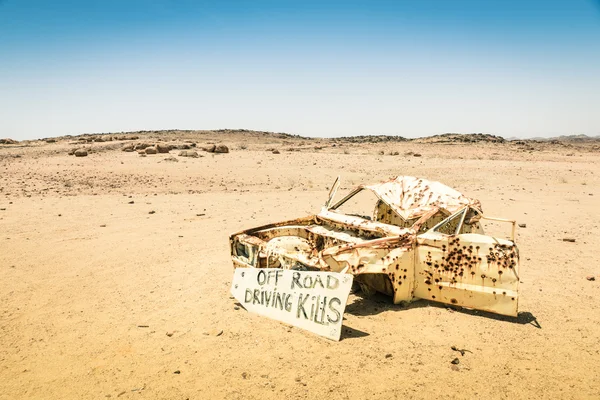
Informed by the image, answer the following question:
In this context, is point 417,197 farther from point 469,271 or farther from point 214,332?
point 214,332

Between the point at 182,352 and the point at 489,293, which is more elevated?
the point at 489,293

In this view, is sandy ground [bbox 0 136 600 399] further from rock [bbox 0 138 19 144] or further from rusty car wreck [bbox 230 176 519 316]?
rock [bbox 0 138 19 144]

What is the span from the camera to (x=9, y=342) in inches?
161

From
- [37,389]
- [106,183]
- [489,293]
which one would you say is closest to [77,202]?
[106,183]

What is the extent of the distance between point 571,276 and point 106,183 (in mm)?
14373

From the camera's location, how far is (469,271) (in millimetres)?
4242

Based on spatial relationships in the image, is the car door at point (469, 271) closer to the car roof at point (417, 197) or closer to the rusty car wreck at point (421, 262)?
the rusty car wreck at point (421, 262)

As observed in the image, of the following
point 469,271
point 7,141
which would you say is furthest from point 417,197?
point 7,141

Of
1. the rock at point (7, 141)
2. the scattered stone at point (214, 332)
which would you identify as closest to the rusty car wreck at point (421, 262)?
the scattered stone at point (214, 332)

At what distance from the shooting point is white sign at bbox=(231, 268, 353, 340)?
395 centimetres

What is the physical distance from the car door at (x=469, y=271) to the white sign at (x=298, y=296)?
101 centimetres

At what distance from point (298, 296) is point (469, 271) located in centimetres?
178

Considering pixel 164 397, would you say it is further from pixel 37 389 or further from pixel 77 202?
pixel 77 202

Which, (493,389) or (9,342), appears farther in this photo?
(9,342)
